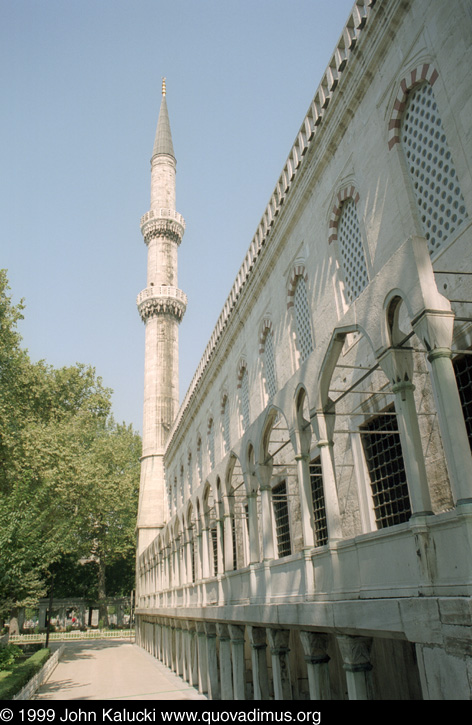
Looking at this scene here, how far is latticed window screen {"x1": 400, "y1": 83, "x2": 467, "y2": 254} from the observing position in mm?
7965

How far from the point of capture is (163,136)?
137 feet

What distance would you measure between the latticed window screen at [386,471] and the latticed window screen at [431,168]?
295 centimetres

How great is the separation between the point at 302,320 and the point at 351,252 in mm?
2751

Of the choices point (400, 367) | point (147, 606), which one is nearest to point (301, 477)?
point (400, 367)

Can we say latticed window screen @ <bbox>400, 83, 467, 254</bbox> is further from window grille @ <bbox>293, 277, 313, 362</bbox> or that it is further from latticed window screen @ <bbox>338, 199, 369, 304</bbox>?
window grille @ <bbox>293, 277, 313, 362</bbox>

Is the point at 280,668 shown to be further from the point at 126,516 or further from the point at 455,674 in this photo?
the point at 126,516

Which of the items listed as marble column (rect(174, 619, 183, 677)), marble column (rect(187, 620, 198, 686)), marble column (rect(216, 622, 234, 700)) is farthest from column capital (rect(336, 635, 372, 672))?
marble column (rect(174, 619, 183, 677))

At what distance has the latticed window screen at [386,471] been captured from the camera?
8938 millimetres

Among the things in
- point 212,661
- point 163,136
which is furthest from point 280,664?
point 163,136

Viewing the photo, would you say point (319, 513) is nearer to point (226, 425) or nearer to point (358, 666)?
point (358, 666)

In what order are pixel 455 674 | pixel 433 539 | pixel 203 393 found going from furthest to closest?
pixel 203 393
pixel 433 539
pixel 455 674

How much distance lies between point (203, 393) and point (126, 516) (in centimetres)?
2438

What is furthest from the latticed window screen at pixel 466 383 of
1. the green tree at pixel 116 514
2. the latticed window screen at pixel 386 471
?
the green tree at pixel 116 514

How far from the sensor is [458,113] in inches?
302
